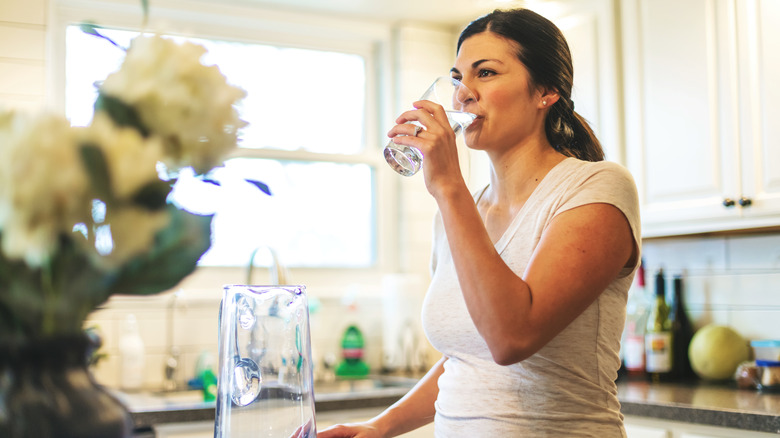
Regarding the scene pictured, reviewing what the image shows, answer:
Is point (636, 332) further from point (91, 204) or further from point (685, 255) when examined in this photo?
point (91, 204)

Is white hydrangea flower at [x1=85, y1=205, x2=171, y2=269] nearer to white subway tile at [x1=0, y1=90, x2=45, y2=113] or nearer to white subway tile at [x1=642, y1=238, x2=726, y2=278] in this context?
white subway tile at [x1=0, y1=90, x2=45, y2=113]

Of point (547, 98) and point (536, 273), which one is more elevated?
point (547, 98)

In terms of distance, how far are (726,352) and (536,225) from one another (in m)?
1.57

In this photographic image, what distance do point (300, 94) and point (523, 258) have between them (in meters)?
2.29

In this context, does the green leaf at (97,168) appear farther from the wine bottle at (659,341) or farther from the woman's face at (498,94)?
the wine bottle at (659,341)

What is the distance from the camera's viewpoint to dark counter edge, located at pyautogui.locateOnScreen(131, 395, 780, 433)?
187 cm

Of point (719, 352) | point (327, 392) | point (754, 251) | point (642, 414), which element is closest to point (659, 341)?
point (719, 352)

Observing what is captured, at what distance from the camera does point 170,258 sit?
52 centimetres

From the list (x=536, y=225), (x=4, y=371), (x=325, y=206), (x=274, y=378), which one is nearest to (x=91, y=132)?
(x=4, y=371)

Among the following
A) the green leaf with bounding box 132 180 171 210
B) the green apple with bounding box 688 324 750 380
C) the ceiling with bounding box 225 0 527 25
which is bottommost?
the green apple with bounding box 688 324 750 380

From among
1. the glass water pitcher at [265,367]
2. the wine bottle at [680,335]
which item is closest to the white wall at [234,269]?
the wine bottle at [680,335]

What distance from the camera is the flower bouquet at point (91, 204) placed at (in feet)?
1.48

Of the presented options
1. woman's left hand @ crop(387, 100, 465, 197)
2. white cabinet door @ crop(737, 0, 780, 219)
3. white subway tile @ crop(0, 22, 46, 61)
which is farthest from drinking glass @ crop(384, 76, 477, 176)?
white subway tile @ crop(0, 22, 46, 61)

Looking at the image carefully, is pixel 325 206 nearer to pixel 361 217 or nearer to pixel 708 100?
pixel 361 217
